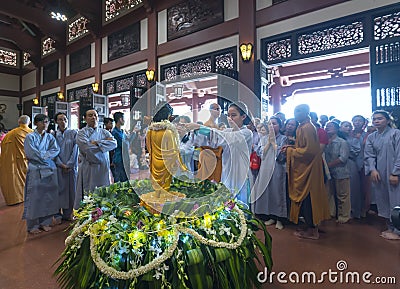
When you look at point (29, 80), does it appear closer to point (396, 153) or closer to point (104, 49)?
point (104, 49)

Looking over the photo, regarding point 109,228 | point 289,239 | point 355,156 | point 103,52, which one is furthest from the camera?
point 103,52

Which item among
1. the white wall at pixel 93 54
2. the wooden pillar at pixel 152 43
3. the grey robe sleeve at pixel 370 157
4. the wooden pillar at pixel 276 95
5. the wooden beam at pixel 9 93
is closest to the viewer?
the grey robe sleeve at pixel 370 157

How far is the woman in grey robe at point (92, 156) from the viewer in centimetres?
303

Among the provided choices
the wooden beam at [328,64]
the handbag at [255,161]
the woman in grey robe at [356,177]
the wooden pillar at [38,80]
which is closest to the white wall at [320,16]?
the woman in grey robe at [356,177]

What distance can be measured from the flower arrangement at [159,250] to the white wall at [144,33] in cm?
604

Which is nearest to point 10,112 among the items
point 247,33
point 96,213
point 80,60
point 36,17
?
point 36,17

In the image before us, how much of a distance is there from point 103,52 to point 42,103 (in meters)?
4.79

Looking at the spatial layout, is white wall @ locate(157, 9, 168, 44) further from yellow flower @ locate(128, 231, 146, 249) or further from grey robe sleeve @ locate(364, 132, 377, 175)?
yellow flower @ locate(128, 231, 146, 249)

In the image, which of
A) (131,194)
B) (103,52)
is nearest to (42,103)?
(103,52)

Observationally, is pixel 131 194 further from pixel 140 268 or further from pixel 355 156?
pixel 355 156

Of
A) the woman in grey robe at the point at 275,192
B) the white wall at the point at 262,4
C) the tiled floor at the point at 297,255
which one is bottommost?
the tiled floor at the point at 297,255

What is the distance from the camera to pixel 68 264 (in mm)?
1509

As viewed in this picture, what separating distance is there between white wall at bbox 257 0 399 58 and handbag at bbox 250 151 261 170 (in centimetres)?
250

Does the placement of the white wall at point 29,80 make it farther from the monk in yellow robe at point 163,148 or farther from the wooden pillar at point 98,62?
the monk in yellow robe at point 163,148
